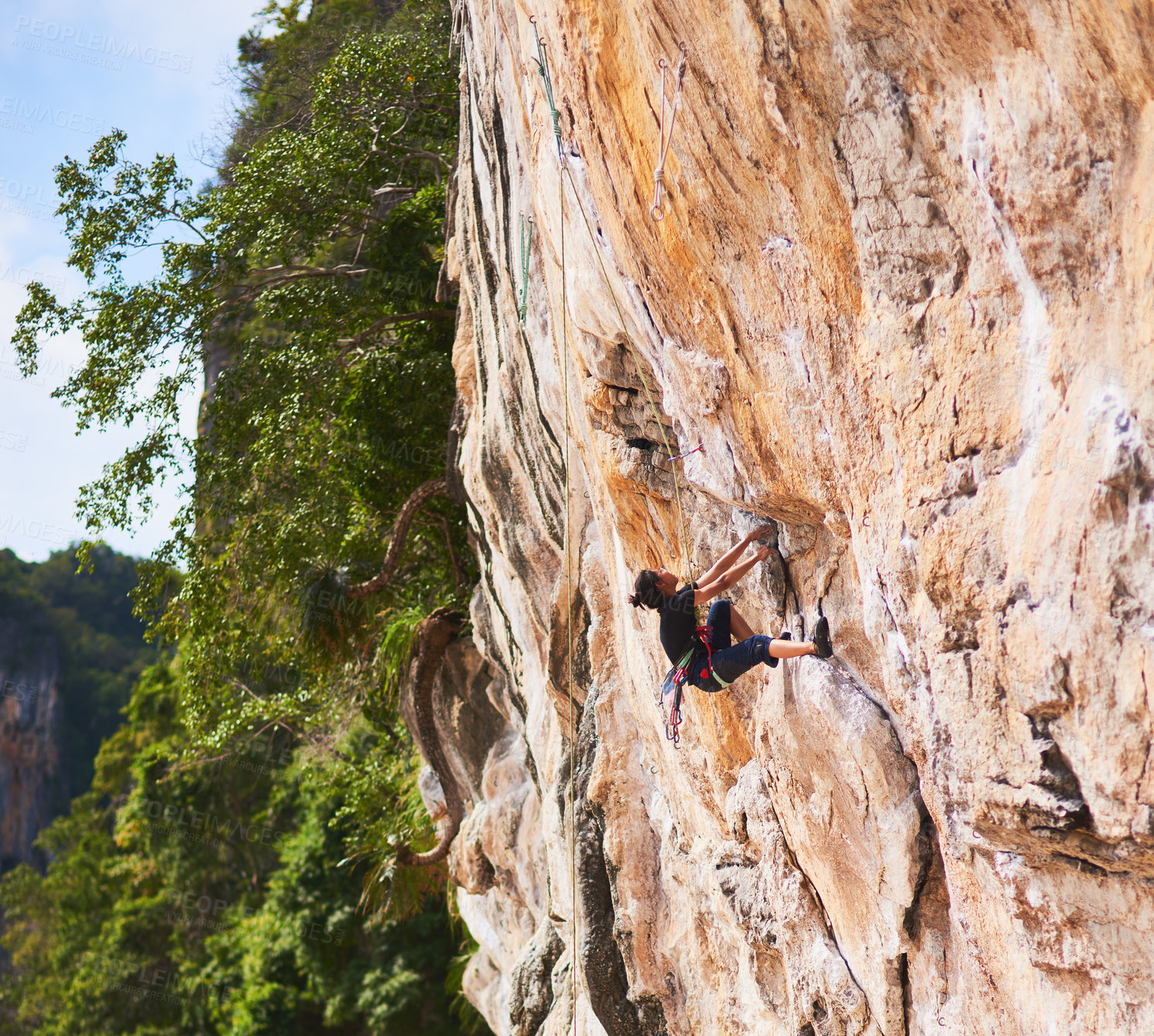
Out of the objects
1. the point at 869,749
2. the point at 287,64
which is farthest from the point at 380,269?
the point at 869,749

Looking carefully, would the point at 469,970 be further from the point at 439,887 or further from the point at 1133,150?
the point at 1133,150

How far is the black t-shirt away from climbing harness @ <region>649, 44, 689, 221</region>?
1623 millimetres

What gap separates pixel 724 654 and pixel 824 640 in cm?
42

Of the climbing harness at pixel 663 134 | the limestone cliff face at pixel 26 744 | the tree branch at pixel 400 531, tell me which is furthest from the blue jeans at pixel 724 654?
the limestone cliff face at pixel 26 744

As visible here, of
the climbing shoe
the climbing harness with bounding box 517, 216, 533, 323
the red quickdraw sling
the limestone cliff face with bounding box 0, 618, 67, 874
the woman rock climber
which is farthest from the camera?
the limestone cliff face with bounding box 0, 618, 67, 874

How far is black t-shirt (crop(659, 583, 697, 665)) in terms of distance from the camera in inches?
167

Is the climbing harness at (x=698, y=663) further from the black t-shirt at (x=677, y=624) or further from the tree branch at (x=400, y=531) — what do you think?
the tree branch at (x=400, y=531)

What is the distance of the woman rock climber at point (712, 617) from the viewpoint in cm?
404

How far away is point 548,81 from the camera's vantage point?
14.8ft

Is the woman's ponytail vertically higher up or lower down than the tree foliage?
lower down

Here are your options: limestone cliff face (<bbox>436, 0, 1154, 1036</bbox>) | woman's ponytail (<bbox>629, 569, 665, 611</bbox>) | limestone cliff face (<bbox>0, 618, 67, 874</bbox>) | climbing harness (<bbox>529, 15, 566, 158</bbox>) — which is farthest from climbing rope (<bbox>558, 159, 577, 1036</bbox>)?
limestone cliff face (<bbox>0, 618, 67, 874</bbox>)

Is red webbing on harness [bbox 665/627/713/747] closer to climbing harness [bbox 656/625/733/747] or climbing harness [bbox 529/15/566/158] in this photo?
climbing harness [bbox 656/625/733/747]

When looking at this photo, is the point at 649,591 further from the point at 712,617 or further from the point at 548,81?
the point at 548,81

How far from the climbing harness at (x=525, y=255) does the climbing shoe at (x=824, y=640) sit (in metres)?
3.25
